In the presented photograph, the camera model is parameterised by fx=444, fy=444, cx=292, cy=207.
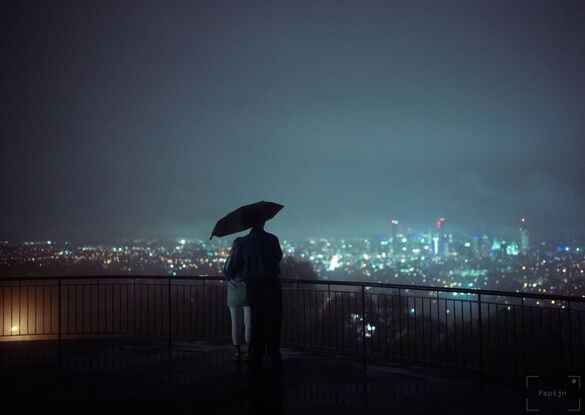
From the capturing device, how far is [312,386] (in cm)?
586

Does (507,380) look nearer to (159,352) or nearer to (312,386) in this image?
(312,386)

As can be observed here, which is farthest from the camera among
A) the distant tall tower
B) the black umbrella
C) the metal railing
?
the distant tall tower

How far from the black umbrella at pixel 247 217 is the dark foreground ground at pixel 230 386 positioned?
2.14m

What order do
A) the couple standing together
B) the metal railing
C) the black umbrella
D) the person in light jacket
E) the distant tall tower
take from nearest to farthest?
1. the couple standing together
2. the black umbrella
3. the person in light jacket
4. the metal railing
5. the distant tall tower

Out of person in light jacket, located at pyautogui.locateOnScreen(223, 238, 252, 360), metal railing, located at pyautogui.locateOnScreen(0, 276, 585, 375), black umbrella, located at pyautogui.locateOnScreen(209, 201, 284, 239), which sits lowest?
metal railing, located at pyautogui.locateOnScreen(0, 276, 585, 375)

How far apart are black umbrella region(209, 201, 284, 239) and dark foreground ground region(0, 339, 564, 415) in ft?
7.02

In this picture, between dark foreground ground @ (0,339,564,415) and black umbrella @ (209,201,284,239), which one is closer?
dark foreground ground @ (0,339,564,415)

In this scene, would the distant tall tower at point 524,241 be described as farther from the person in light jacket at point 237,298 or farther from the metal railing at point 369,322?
the person in light jacket at point 237,298

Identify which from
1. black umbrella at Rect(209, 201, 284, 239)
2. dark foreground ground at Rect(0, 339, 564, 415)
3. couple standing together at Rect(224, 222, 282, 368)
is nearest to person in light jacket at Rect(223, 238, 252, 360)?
couple standing together at Rect(224, 222, 282, 368)

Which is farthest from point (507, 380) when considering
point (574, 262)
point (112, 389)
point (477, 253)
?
point (477, 253)

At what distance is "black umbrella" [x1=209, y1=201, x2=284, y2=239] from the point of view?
6.64 meters

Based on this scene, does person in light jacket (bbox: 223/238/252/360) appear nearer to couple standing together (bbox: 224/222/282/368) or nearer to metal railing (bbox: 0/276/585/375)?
couple standing together (bbox: 224/222/282/368)

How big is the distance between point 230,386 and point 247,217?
2.36m

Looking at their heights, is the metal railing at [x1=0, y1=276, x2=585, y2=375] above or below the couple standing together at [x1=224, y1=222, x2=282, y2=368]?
below
